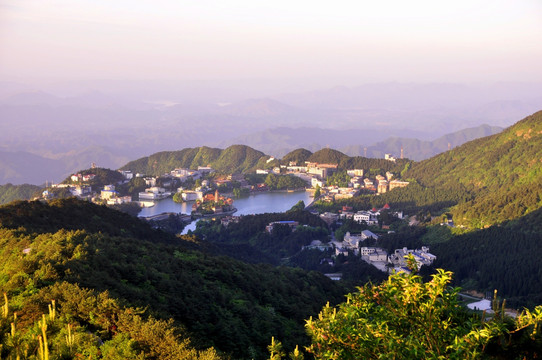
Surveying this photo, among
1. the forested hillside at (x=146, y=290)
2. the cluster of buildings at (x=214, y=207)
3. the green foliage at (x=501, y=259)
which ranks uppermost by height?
the forested hillside at (x=146, y=290)

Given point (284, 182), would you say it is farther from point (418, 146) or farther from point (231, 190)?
point (418, 146)

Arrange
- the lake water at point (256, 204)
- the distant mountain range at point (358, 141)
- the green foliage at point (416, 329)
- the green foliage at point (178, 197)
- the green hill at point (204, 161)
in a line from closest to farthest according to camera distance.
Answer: the green foliage at point (416, 329), the lake water at point (256, 204), the green foliage at point (178, 197), the green hill at point (204, 161), the distant mountain range at point (358, 141)

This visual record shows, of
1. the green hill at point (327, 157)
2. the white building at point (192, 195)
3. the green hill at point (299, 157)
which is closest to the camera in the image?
the white building at point (192, 195)

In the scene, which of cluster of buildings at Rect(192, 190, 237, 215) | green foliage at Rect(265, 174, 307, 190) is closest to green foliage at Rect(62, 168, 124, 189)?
Result: cluster of buildings at Rect(192, 190, 237, 215)

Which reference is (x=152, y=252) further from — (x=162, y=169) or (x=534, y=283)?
(x=162, y=169)

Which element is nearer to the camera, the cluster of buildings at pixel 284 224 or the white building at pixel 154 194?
the cluster of buildings at pixel 284 224

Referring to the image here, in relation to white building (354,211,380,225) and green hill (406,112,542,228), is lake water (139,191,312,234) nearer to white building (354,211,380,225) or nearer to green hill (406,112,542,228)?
white building (354,211,380,225)

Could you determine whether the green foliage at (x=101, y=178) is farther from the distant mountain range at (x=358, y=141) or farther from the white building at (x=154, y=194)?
the distant mountain range at (x=358, y=141)

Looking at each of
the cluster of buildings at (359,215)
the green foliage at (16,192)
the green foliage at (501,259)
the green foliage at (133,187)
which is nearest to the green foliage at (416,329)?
the green foliage at (501,259)
